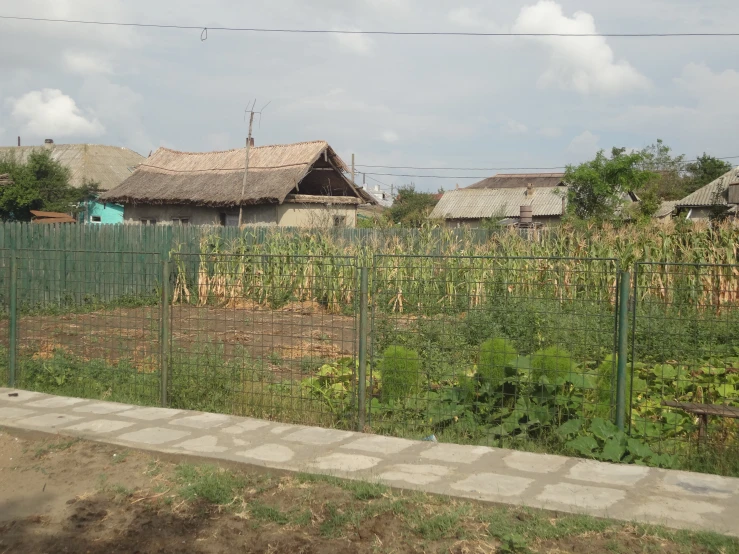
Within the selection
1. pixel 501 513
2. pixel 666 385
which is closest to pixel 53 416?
pixel 501 513

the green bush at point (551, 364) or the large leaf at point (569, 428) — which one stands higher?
the green bush at point (551, 364)

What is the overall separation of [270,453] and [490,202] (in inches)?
1824

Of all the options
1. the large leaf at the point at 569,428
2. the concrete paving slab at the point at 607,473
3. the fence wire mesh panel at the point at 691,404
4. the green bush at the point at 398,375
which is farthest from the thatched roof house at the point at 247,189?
the concrete paving slab at the point at 607,473

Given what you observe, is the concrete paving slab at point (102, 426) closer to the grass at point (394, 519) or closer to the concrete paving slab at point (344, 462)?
the grass at point (394, 519)

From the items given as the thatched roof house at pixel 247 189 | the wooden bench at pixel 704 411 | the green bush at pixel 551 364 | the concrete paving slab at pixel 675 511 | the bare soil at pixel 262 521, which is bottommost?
the bare soil at pixel 262 521

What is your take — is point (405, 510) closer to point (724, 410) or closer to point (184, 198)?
point (724, 410)

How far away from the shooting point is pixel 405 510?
4355 millimetres

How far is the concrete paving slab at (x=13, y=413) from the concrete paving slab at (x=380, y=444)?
123 inches

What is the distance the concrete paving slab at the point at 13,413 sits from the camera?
6.55m

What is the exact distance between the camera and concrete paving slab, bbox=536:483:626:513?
4.38 m

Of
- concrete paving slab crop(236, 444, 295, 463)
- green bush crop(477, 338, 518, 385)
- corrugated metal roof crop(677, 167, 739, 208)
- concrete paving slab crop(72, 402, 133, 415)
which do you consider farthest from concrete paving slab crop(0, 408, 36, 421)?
corrugated metal roof crop(677, 167, 739, 208)

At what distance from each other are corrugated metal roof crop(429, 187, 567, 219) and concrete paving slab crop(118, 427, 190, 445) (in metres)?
42.8

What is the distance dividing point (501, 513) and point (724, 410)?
2.28 m

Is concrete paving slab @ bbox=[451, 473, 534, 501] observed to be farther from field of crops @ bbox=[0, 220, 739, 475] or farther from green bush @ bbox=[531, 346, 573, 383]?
green bush @ bbox=[531, 346, 573, 383]
